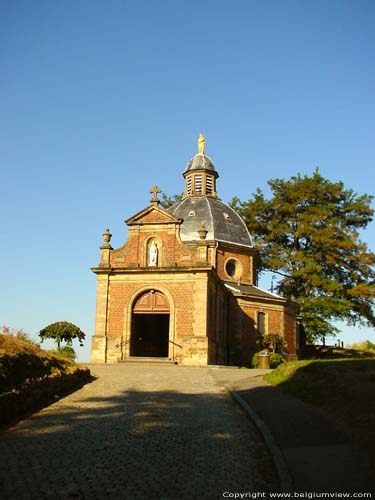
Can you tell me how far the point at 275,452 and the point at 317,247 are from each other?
4026cm

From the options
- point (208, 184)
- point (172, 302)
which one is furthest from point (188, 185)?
point (172, 302)

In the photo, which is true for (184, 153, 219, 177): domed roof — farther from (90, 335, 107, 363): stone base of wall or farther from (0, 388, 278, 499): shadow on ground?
(0, 388, 278, 499): shadow on ground

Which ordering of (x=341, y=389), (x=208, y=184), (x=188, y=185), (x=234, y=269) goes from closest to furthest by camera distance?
1. (x=341, y=389)
2. (x=234, y=269)
3. (x=208, y=184)
4. (x=188, y=185)

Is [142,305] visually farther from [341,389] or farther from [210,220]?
[341,389]

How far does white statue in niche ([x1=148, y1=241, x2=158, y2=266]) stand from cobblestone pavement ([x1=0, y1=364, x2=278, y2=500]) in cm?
1666

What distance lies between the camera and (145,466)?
959 cm

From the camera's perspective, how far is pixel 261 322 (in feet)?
133

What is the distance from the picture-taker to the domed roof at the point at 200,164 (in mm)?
48031

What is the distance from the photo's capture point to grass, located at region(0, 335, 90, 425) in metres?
13.0

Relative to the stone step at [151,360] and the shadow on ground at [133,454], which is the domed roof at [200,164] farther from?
the shadow on ground at [133,454]

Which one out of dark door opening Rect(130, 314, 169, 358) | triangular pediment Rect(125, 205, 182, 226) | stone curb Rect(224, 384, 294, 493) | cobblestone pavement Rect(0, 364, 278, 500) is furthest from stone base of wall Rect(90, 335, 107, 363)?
stone curb Rect(224, 384, 294, 493)

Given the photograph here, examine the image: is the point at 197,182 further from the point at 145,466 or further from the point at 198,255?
the point at 145,466

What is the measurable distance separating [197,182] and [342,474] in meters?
40.1

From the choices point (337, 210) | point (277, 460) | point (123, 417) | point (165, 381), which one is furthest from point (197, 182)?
point (277, 460)
